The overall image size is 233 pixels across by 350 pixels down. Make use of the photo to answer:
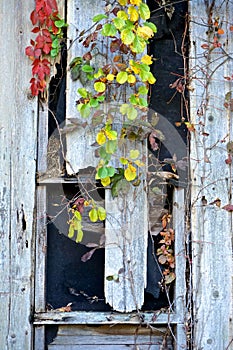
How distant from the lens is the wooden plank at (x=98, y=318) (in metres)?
3.32

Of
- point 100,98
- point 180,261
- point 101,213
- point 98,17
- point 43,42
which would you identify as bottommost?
point 180,261

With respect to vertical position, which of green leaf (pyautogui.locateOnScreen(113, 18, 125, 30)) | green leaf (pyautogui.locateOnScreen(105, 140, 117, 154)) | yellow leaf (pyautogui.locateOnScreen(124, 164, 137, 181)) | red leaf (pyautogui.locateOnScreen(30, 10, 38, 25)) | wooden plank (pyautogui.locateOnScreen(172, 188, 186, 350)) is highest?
red leaf (pyautogui.locateOnScreen(30, 10, 38, 25))

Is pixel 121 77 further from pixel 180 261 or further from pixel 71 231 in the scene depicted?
pixel 180 261

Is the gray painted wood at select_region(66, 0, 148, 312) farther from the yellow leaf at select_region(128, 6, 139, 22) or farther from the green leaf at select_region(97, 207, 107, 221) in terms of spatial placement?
the yellow leaf at select_region(128, 6, 139, 22)

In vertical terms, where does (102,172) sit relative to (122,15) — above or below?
below

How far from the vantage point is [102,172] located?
329 centimetres

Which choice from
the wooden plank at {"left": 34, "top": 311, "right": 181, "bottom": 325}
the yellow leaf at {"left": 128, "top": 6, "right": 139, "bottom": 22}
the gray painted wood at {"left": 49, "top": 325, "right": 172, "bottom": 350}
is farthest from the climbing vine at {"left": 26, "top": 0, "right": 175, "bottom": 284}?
the gray painted wood at {"left": 49, "top": 325, "right": 172, "bottom": 350}

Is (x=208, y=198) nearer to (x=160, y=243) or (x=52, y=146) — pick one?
(x=160, y=243)

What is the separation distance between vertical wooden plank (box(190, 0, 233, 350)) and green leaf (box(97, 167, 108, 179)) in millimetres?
524

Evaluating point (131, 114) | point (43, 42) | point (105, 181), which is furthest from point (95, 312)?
Answer: point (43, 42)

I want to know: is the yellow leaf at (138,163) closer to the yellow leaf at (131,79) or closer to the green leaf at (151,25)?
the yellow leaf at (131,79)

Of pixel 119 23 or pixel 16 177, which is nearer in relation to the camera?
pixel 119 23

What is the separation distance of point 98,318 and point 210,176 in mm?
1037

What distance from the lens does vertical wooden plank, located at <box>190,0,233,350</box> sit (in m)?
3.33
